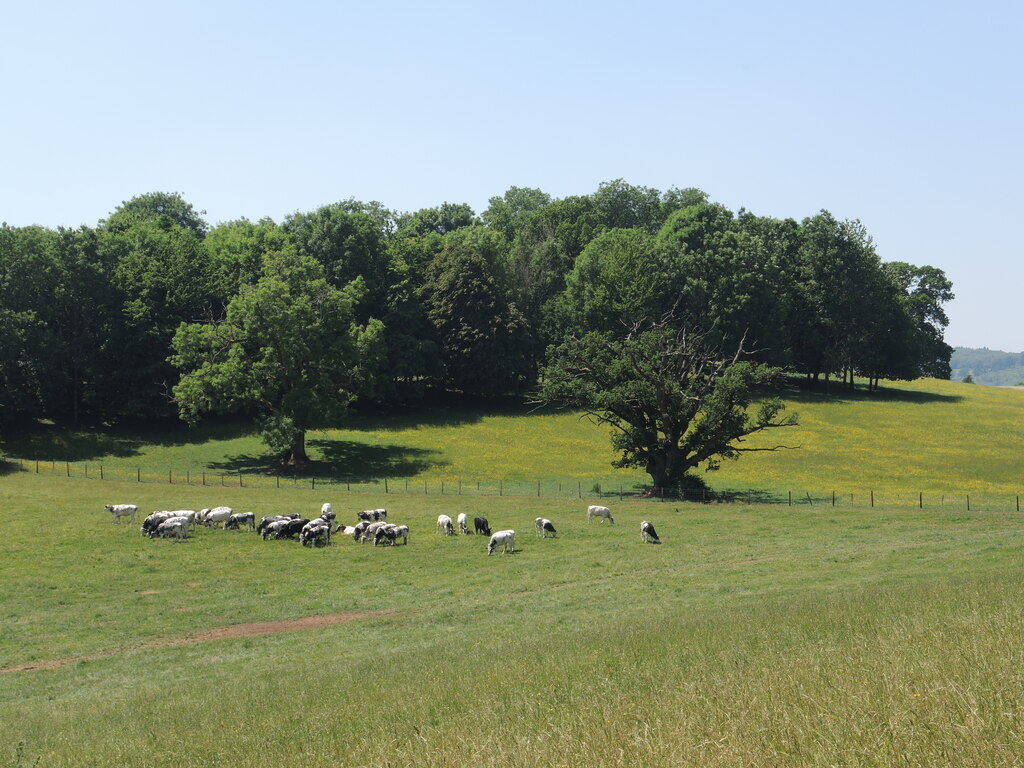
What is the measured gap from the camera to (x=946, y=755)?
8.16 m

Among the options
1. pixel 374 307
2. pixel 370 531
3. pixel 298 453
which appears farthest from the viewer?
pixel 374 307

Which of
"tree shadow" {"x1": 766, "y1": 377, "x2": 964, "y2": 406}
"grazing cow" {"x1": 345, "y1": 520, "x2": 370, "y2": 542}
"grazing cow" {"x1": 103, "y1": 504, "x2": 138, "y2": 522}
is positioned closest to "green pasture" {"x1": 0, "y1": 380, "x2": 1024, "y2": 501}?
"tree shadow" {"x1": 766, "y1": 377, "x2": 964, "y2": 406}

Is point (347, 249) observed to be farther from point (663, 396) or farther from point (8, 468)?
point (663, 396)

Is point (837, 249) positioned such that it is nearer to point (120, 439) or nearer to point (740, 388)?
point (740, 388)

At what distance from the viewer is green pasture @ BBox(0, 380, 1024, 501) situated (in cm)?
6569

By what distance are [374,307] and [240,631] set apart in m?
74.5

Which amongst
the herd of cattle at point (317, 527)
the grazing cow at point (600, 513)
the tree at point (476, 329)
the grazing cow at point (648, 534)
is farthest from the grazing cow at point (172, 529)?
the tree at point (476, 329)

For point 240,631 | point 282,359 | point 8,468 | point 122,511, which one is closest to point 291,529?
point 122,511

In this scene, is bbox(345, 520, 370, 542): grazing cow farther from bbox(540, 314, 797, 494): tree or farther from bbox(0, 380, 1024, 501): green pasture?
bbox(540, 314, 797, 494): tree

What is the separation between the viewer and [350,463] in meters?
75.9

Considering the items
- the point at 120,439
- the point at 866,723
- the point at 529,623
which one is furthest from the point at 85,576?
the point at 120,439

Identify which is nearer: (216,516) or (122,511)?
(216,516)

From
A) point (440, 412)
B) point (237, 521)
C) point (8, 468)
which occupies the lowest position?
point (237, 521)

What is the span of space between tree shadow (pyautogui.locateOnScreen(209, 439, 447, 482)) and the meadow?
17.5 meters
